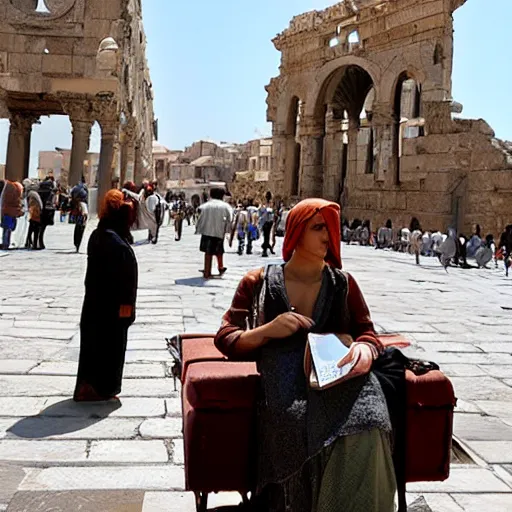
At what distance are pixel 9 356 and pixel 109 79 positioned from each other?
1548cm

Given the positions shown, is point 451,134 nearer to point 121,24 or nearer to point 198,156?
point 121,24

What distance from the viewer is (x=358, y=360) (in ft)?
8.18

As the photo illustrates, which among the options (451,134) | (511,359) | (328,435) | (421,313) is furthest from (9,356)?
(451,134)

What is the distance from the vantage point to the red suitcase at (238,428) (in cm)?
252

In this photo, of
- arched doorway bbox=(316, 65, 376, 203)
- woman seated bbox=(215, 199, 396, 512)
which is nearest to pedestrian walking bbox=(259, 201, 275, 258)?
arched doorway bbox=(316, 65, 376, 203)

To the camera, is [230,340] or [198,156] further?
[198,156]

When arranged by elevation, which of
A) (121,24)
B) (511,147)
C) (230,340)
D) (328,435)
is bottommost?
(328,435)

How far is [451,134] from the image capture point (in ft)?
74.8

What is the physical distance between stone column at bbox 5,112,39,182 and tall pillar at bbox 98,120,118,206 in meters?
2.96

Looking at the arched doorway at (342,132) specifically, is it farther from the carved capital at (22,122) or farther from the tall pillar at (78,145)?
the carved capital at (22,122)

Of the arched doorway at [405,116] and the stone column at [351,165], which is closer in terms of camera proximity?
the arched doorway at [405,116]


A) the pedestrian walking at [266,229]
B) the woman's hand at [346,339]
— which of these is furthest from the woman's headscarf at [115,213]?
the pedestrian walking at [266,229]

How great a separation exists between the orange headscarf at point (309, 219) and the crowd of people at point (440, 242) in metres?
13.1

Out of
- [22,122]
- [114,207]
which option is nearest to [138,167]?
[22,122]
